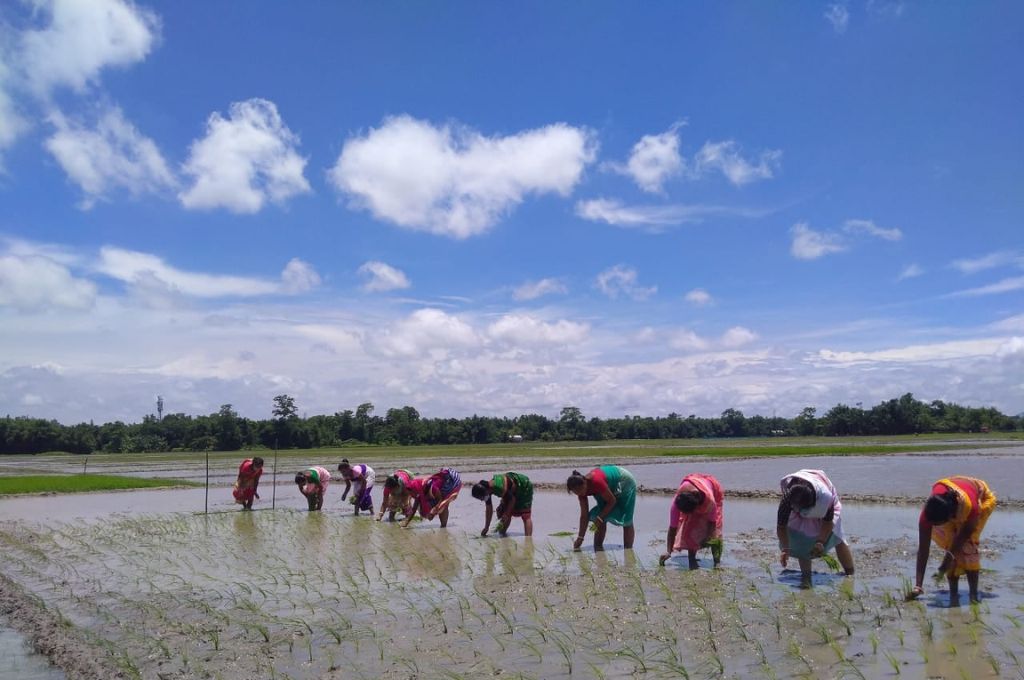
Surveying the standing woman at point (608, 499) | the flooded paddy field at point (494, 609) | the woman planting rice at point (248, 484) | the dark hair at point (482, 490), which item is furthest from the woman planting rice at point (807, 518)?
the woman planting rice at point (248, 484)

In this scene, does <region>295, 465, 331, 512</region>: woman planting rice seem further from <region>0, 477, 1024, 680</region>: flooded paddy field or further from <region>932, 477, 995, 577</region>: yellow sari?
<region>932, 477, 995, 577</region>: yellow sari

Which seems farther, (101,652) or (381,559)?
(381,559)

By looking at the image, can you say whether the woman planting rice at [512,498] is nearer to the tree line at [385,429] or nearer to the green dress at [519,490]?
the green dress at [519,490]

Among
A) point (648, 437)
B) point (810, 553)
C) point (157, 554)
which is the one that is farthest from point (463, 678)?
point (648, 437)

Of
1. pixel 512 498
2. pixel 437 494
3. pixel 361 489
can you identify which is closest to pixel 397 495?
pixel 437 494

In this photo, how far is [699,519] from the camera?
1008cm

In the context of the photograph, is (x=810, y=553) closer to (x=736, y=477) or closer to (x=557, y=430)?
(x=736, y=477)

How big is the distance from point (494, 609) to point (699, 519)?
11.6 feet

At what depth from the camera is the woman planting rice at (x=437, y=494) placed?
1501 cm

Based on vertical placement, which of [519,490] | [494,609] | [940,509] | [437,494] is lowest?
[494,609]

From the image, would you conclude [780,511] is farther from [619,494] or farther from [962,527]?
[619,494]

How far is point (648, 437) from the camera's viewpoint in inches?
4884

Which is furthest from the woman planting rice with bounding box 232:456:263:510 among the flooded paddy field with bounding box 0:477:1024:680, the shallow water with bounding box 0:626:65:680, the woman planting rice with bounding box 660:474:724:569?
the woman planting rice with bounding box 660:474:724:569

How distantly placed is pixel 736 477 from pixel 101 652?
24250mm
